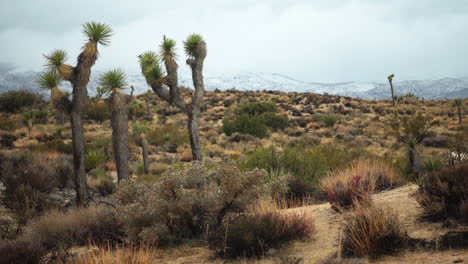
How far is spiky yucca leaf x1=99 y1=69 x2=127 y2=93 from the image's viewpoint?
1267cm

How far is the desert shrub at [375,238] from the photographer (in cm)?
443

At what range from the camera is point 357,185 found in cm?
671

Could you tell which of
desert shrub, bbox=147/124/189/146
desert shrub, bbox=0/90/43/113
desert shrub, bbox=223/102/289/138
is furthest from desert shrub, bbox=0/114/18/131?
desert shrub, bbox=223/102/289/138

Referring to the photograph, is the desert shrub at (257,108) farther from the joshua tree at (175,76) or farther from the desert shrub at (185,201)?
the desert shrub at (185,201)

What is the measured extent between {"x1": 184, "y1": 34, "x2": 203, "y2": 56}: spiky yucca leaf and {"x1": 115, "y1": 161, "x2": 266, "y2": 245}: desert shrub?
9.02 m

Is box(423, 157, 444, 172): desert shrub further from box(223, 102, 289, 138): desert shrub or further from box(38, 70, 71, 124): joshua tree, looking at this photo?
box(223, 102, 289, 138): desert shrub

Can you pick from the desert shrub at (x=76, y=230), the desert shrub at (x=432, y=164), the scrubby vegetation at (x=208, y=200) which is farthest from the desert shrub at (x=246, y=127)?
the desert shrub at (x=76, y=230)

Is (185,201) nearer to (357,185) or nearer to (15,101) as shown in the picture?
(357,185)

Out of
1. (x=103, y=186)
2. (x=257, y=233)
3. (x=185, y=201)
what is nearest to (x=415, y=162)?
(x=257, y=233)

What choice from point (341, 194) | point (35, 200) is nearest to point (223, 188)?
point (341, 194)

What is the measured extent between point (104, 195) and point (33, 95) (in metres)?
38.2

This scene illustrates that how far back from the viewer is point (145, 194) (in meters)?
6.26

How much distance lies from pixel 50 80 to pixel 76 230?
6676mm

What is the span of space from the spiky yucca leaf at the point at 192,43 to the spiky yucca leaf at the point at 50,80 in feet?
16.9
